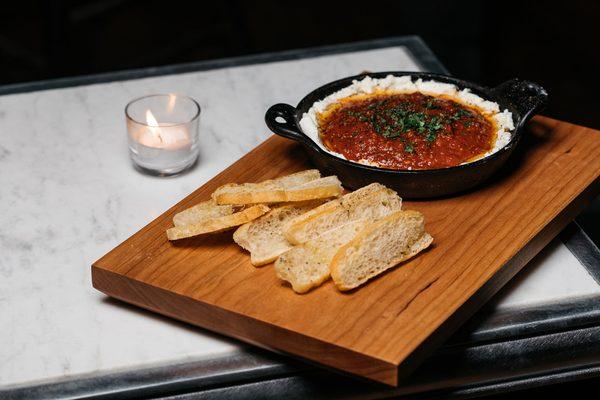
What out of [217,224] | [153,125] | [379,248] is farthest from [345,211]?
[153,125]

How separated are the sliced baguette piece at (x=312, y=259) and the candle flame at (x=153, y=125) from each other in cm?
56

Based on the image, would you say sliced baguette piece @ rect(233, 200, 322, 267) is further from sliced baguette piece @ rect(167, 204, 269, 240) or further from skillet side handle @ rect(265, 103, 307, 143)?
skillet side handle @ rect(265, 103, 307, 143)

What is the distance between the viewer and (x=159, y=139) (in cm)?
211

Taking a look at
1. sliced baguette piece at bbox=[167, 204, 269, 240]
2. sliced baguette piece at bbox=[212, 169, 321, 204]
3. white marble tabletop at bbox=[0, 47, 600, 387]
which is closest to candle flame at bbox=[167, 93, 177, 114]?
white marble tabletop at bbox=[0, 47, 600, 387]

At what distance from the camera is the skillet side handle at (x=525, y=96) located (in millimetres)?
2035

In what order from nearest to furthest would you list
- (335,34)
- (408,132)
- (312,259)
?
(312,259)
(408,132)
(335,34)

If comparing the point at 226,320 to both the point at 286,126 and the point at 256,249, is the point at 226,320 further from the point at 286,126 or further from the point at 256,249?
the point at 286,126

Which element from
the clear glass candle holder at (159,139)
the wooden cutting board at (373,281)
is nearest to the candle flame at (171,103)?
the clear glass candle holder at (159,139)

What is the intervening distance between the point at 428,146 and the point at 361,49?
1022 millimetres

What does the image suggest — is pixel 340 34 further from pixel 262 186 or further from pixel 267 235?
pixel 267 235

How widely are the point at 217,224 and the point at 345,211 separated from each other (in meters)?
0.24

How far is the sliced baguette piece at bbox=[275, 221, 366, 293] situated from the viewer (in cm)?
161

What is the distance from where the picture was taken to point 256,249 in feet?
5.60

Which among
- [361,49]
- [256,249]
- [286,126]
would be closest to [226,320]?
[256,249]
